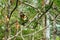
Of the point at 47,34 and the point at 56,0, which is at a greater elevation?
the point at 56,0

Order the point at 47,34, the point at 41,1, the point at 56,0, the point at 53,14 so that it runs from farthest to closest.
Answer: the point at 53,14 → the point at 47,34 → the point at 41,1 → the point at 56,0

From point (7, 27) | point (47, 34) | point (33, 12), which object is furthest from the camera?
point (33, 12)

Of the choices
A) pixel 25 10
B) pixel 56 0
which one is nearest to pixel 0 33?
pixel 25 10

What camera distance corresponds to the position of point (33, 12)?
168 centimetres

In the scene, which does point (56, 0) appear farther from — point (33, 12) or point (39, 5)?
point (33, 12)

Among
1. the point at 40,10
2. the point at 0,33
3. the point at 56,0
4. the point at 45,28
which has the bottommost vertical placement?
the point at 0,33

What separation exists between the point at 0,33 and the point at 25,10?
320 millimetres

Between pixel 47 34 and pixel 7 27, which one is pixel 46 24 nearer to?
pixel 47 34

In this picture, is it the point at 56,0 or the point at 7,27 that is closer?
the point at 56,0

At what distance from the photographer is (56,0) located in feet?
3.79

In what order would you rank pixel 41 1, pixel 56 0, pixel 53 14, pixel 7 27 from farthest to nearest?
pixel 53 14 → pixel 41 1 → pixel 7 27 → pixel 56 0

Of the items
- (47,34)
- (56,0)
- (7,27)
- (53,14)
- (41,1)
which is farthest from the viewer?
(53,14)

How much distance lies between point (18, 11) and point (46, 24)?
0.34 meters

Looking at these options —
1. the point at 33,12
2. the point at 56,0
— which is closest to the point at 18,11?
the point at 33,12
